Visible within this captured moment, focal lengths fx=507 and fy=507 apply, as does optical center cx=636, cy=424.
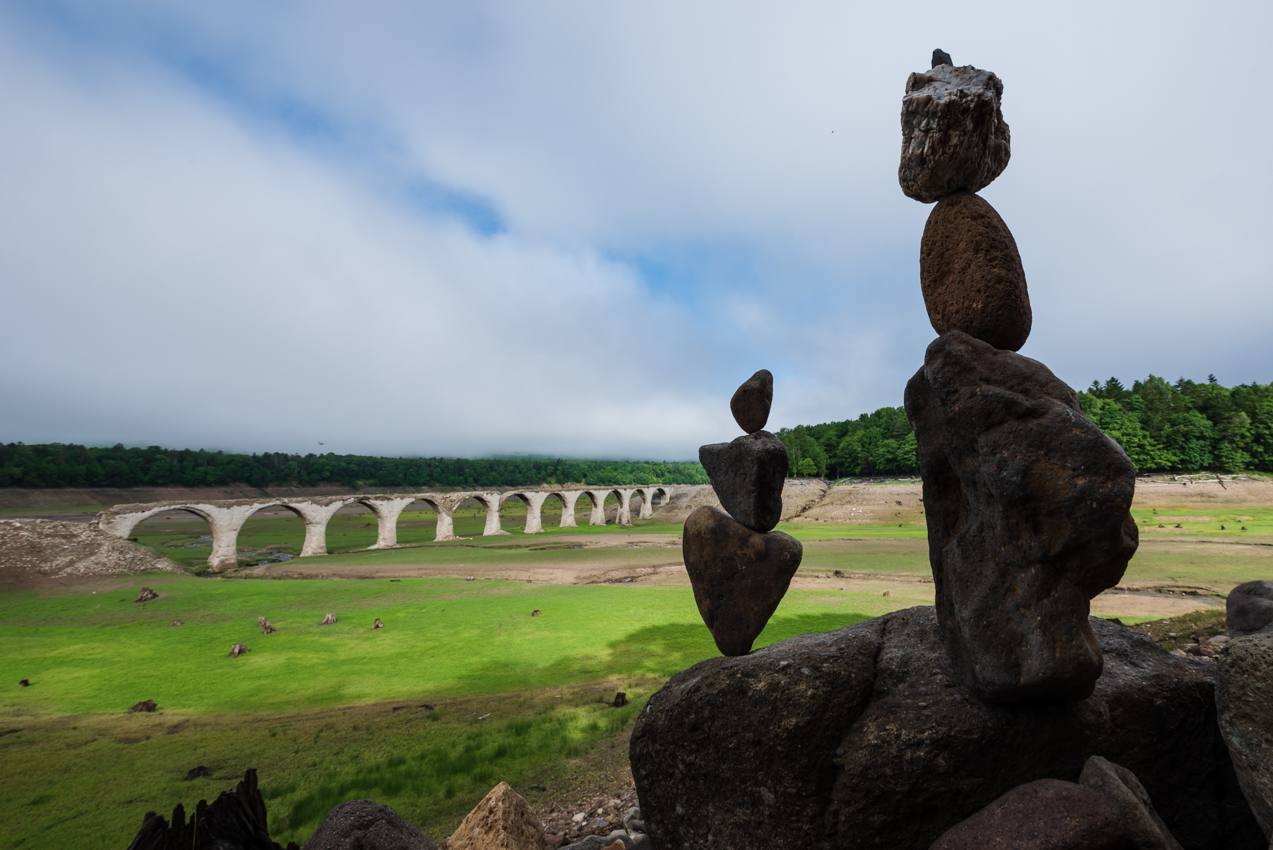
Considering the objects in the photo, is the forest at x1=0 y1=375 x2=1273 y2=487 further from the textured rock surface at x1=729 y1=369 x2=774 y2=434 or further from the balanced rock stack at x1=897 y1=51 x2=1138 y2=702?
the balanced rock stack at x1=897 y1=51 x2=1138 y2=702

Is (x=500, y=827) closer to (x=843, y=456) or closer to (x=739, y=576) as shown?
(x=739, y=576)

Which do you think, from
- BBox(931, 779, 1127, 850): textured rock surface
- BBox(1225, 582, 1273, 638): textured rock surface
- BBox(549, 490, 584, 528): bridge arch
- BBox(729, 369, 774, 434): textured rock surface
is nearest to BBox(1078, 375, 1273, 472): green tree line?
BBox(549, 490, 584, 528): bridge arch

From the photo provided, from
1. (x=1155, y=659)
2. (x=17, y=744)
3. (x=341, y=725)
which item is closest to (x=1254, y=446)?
(x=1155, y=659)

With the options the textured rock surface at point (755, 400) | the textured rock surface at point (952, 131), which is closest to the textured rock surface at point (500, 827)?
the textured rock surface at point (755, 400)

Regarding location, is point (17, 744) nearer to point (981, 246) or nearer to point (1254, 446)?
point (981, 246)

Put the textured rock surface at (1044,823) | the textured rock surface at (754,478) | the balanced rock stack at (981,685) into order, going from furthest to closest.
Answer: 1. the textured rock surface at (754,478)
2. the balanced rock stack at (981,685)
3. the textured rock surface at (1044,823)

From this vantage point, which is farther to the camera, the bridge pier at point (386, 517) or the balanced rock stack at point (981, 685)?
the bridge pier at point (386, 517)

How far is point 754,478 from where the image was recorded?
685 cm

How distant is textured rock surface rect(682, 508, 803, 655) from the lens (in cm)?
682

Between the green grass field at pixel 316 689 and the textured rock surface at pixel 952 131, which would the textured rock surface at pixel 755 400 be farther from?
the green grass field at pixel 316 689

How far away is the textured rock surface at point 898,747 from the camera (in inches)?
142

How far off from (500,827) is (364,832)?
3.94ft

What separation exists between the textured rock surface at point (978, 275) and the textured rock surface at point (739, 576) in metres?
3.43

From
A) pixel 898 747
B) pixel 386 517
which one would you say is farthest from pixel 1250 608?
pixel 386 517
